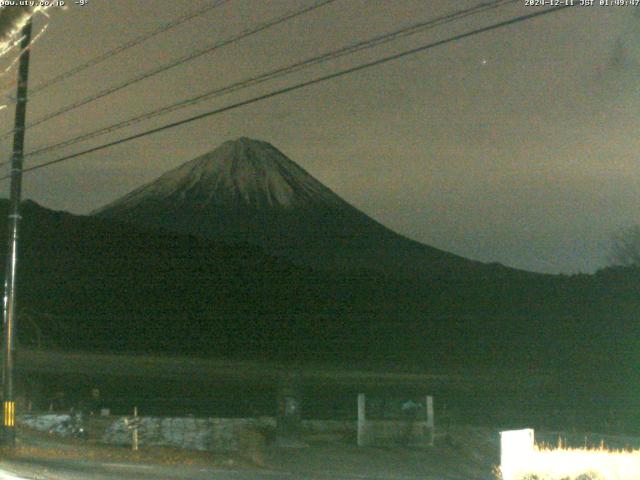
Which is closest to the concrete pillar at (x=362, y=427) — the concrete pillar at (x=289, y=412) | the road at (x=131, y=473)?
the concrete pillar at (x=289, y=412)

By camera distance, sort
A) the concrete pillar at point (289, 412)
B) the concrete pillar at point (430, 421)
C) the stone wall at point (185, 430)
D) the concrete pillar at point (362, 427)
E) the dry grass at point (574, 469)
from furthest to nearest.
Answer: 1. the stone wall at point (185, 430)
2. the concrete pillar at point (430, 421)
3. the concrete pillar at point (362, 427)
4. the concrete pillar at point (289, 412)
5. the dry grass at point (574, 469)

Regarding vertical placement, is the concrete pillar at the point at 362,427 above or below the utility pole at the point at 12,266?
below

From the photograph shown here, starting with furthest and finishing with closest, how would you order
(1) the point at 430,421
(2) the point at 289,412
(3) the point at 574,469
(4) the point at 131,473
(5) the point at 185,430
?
(5) the point at 185,430
(1) the point at 430,421
(2) the point at 289,412
(4) the point at 131,473
(3) the point at 574,469

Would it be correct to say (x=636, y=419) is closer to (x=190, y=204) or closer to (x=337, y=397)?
(x=337, y=397)

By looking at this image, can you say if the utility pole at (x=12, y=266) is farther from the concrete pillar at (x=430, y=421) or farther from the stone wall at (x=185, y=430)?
the concrete pillar at (x=430, y=421)

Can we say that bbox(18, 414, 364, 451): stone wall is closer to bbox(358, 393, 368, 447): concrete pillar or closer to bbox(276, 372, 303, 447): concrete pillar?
bbox(276, 372, 303, 447): concrete pillar

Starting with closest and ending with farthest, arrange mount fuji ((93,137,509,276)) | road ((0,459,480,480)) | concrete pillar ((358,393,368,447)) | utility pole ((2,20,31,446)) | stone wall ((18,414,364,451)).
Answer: road ((0,459,480,480)) < utility pole ((2,20,31,446)) < concrete pillar ((358,393,368,447)) < stone wall ((18,414,364,451)) < mount fuji ((93,137,509,276))

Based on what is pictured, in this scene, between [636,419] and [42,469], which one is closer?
[42,469]

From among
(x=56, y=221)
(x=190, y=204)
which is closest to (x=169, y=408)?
(x=56, y=221)

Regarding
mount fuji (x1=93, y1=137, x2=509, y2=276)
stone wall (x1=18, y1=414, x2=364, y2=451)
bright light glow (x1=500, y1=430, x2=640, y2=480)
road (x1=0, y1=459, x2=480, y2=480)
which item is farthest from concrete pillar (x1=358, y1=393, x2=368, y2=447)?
mount fuji (x1=93, y1=137, x2=509, y2=276)

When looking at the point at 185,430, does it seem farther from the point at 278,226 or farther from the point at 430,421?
the point at 278,226

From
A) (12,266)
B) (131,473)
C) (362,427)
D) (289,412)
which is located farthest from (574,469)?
(362,427)
